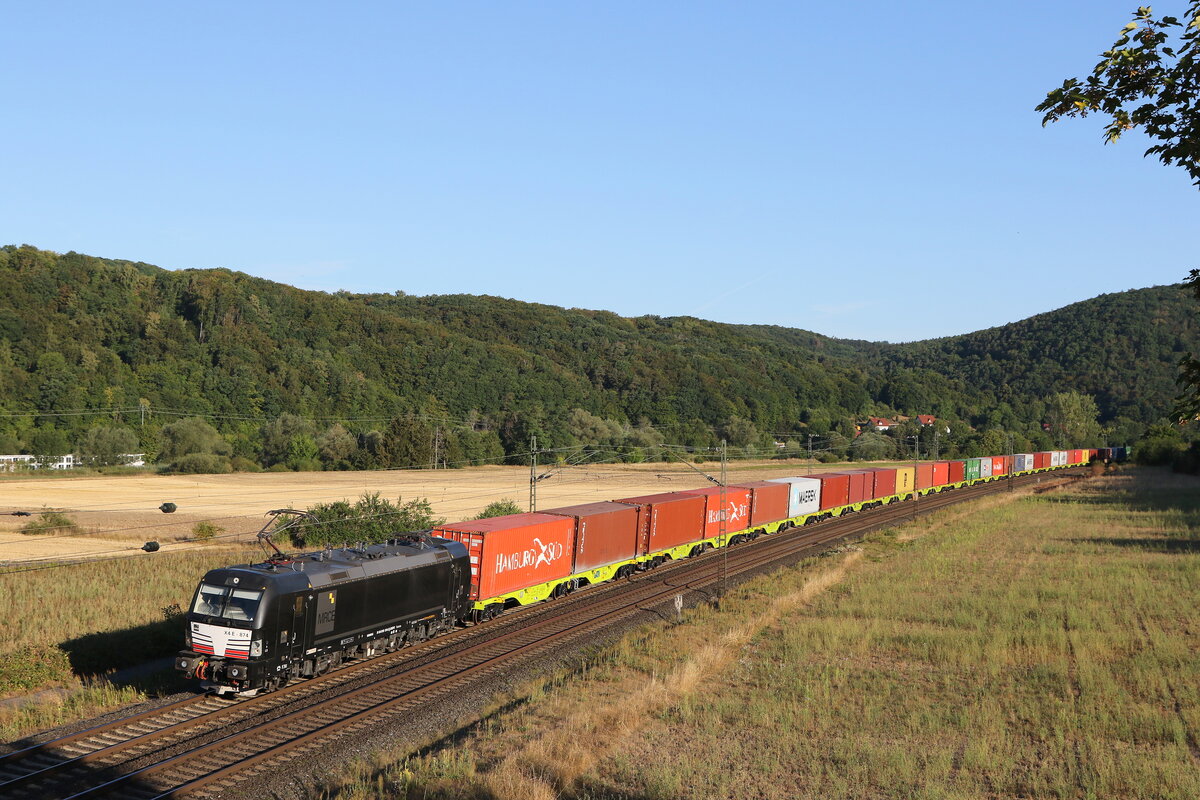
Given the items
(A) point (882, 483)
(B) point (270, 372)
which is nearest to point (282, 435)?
(B) point (270, 372)

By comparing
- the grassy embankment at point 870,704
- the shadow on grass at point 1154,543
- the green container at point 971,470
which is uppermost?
the green container at point 971,470

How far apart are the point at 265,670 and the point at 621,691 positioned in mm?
8584

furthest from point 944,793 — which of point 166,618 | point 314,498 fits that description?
point 314,498

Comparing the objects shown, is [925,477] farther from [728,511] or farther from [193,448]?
[193,448]

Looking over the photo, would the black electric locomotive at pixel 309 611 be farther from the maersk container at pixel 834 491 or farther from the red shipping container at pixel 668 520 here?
the maersk container at pixel 834 491

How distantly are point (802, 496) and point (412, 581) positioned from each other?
39.6 m

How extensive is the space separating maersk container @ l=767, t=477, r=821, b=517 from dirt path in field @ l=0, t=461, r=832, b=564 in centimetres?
1599

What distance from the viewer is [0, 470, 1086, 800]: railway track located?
53.8ft

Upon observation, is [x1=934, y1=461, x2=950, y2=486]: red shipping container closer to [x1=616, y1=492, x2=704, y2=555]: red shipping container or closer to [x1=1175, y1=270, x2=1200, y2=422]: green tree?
[x1=616, y1=492, x2=704, y2=555]: red shipping container

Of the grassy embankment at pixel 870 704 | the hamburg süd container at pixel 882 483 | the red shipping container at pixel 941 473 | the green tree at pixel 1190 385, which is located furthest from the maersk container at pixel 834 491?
the green tree at pixel 1190 385

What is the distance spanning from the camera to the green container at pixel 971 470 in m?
100

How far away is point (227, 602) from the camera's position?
832 inches

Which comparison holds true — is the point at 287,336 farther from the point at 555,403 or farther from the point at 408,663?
the point at 408,663

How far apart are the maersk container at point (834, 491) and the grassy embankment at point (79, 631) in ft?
133
